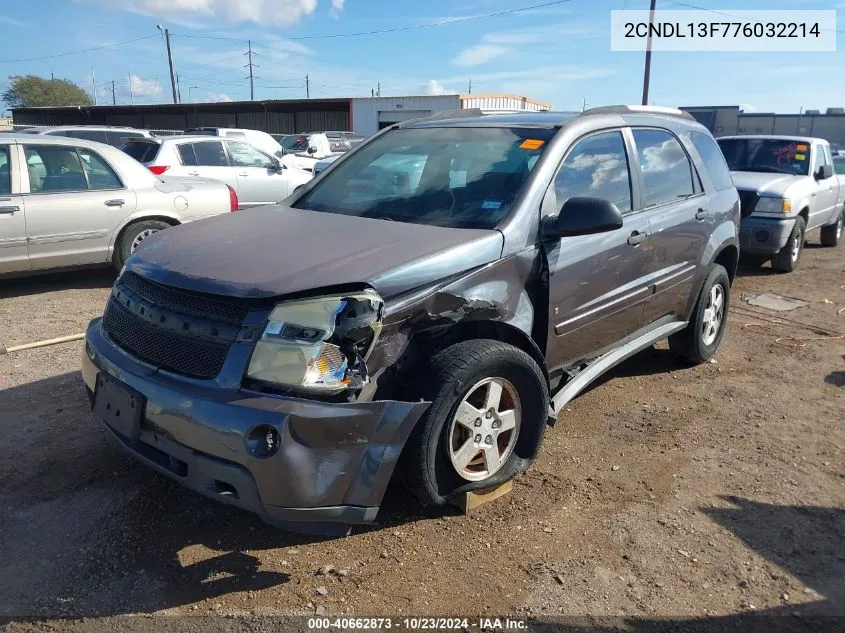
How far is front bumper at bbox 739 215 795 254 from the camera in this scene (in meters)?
8.91

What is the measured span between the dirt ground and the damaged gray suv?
30cm

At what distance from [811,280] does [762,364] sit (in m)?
4.38

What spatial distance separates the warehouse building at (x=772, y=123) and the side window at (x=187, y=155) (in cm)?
2819

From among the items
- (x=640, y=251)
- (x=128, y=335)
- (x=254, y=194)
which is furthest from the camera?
(x=254, y=194)

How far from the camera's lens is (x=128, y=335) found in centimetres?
304

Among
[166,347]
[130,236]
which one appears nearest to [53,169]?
[130,236]

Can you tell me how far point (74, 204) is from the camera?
22.5 feet

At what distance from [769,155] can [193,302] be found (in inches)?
392

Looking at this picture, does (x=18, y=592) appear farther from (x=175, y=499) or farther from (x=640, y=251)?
(x=640, y=251)

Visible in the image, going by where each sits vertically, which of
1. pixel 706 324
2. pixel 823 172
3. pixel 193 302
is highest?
pixel 823 172

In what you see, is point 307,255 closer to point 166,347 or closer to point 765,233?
point 166,347

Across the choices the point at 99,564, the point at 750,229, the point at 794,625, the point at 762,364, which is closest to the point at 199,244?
the point at 99,564

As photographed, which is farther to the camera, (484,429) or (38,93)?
(38,93)

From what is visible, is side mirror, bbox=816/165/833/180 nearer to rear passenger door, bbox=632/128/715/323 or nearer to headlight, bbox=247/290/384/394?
rear passenger door, bbox=632/128/715/323
